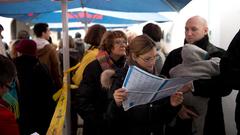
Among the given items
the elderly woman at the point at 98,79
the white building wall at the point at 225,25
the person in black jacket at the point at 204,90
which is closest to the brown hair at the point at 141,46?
the person in black jacket at the point at 204,90

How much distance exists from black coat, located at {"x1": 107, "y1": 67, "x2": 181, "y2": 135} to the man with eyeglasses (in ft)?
2.31

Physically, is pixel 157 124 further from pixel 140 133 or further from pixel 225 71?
pixel 225 71

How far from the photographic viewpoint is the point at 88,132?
365 cm

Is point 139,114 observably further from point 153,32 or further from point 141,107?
point 153,32

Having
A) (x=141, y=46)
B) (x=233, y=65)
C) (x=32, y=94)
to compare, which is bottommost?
(x=32, y=94)

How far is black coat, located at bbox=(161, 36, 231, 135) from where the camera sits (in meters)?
2.70

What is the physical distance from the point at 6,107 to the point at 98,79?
1.31 meters

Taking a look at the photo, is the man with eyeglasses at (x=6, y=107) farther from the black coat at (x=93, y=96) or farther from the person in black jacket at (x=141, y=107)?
the black coat at (x=93, y=96)

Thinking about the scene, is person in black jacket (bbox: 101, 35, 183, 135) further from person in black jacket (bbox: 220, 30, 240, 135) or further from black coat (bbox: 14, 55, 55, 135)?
black coat (bbox: 14, 55, 55, 135)

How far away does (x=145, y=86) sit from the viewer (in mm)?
2203

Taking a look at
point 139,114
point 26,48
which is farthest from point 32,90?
point 139,114

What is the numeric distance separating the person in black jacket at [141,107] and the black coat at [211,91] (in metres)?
0.32

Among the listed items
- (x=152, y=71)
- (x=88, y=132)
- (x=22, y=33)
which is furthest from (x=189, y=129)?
(x=22, y=33)

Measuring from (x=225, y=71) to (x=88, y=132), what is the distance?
166 centimetres
